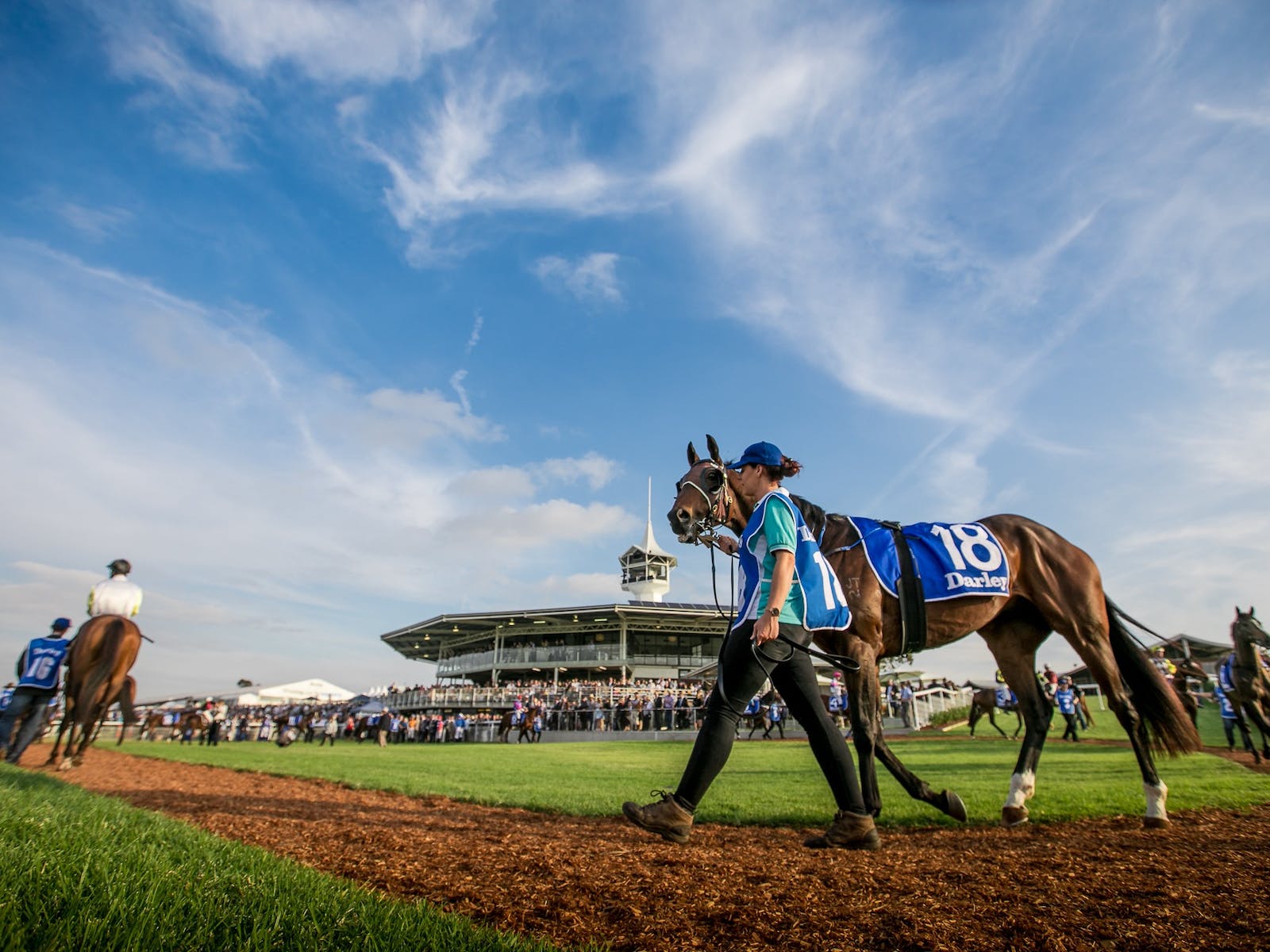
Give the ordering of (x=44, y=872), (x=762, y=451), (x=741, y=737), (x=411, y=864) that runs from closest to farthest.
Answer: (x=44, y=872)
(x=411, y=864)
(x=762, y=451)
(x=741, y=737)

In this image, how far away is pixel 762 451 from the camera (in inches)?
174

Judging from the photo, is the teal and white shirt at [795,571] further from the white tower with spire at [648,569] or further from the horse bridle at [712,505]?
the white tower with spire at [648,569]

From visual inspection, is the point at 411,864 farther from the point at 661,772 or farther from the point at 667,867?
the point at 661,772

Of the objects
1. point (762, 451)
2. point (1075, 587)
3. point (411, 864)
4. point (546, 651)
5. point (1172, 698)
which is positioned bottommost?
point (411, 864)

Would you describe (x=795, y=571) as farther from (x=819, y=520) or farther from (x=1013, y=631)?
(x=1013, y=631)

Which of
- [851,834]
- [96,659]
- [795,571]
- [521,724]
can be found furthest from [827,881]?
[521,724]

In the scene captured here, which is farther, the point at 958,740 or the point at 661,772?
the point at 958,740

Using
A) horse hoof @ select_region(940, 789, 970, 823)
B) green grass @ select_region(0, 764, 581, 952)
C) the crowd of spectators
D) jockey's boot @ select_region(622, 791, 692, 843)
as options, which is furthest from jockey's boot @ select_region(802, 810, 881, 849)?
the crowd of spectators

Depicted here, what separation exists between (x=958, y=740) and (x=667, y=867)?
58.8 ft

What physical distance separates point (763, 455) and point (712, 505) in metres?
0.51

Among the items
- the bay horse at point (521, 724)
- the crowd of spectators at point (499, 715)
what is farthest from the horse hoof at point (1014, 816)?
the bay horse at point (521, 724)

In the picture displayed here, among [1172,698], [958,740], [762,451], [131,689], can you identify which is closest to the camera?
[762,451]

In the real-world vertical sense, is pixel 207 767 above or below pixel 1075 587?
below

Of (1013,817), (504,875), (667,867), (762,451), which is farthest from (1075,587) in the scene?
(504,875)
